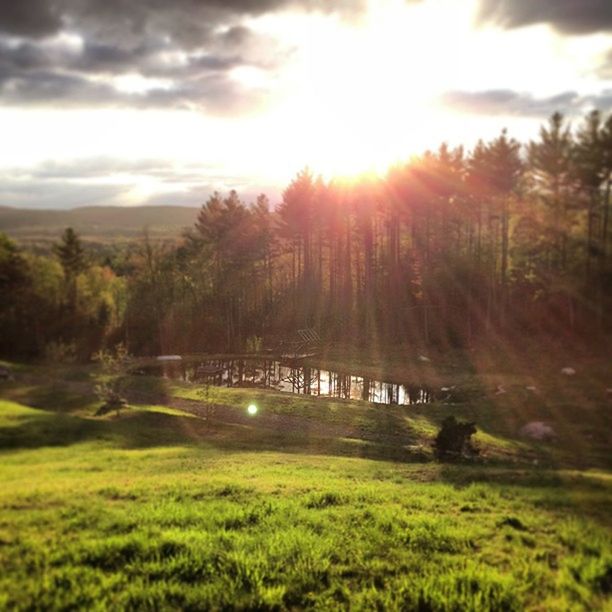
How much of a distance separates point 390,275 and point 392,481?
5007 cm

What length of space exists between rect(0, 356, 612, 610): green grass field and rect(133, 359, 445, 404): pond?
73.7 ft

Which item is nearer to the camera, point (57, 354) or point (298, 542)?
point (298, 542)

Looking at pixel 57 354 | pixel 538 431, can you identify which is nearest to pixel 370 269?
pixel 538 431

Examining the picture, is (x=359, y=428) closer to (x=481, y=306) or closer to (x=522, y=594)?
(x=522, y=594)

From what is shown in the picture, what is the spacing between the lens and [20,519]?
9.93 metres

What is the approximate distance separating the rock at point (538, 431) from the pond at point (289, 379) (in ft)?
39.4

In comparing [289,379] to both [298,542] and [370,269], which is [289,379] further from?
[298,542]

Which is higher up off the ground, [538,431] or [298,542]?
[298,542]

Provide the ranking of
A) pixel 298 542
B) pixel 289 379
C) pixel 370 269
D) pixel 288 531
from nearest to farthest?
1. pixel 298 542
2. pixel 288 531
3. pixel 289 379
4. pixel 370 269

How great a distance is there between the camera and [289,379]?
52781 mm

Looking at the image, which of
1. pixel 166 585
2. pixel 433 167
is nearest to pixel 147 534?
pixel 166 585

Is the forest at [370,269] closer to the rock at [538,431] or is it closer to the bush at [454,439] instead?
the rock at [538,431]

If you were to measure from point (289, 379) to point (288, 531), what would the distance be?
4271 cm

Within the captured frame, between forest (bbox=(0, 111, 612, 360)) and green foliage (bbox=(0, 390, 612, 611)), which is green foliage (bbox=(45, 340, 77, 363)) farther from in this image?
green foliage (bbox=(0, 390, 612, 611))
